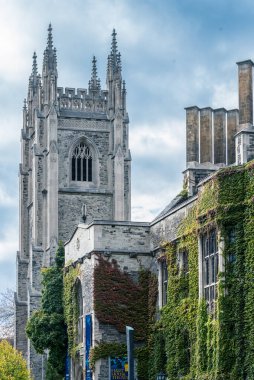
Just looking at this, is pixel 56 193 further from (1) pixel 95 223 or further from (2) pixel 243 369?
(2) pixel 243 369

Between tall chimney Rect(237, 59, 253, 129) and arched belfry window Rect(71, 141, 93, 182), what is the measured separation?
181ft

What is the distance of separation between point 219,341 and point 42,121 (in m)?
62.1

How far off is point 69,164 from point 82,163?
4.54ft

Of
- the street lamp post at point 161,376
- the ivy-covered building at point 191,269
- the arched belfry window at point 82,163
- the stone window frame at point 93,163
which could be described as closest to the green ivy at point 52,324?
the ivy-covered building at point 191,269

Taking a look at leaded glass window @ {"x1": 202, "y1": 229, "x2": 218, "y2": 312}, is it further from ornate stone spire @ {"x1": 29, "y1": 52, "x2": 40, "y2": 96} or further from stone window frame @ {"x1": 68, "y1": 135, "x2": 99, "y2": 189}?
ornate stone spire @ {"x1": 29, "y1": 52, "x2": 40, "y2": 96}

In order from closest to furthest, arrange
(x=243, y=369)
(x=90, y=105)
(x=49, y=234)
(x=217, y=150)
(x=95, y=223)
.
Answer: (x=243, y=369) → (x=95, y=223) → (x=217, y=150) → (x=49, y=234) → (x=90, y=105)

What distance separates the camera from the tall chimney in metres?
40.2

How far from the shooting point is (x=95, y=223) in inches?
1837

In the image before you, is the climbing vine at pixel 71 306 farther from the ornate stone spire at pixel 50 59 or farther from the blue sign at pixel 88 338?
the ornate stone spire at pixel 50 59

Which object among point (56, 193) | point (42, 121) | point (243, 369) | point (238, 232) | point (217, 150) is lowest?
point (243, 369)

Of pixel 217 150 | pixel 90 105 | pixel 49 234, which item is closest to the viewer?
pixel 217 150

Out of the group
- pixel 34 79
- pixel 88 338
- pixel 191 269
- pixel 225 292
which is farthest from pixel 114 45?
pixel 225 292

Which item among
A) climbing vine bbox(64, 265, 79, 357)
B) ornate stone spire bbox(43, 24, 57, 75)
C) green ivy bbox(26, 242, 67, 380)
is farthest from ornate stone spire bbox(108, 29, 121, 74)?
climbing vine bbox(64, 265, 79, 357)

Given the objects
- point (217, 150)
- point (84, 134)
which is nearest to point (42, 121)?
point (84, 134)
